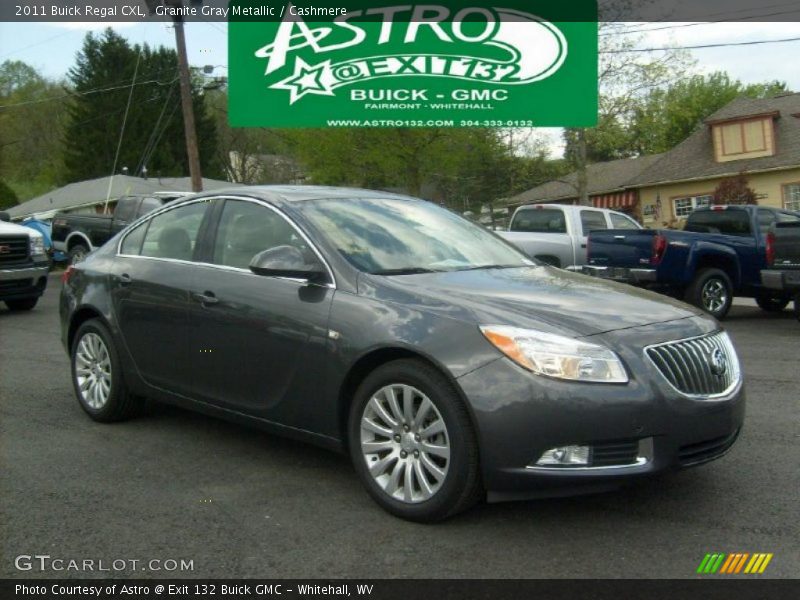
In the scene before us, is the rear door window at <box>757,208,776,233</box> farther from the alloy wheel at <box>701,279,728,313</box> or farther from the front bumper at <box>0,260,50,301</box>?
the front bumper at <box>0,260,50,301</box>

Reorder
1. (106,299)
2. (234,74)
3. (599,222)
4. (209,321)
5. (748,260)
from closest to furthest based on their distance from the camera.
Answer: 1. (209,321)
2. (106,299)
3. (748,260)
4. (599,222)
5. (234,74)

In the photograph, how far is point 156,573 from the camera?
3506mm

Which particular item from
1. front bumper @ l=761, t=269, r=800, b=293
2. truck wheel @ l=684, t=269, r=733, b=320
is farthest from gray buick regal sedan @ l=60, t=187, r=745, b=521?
truck wheel @ l=684, t=269, r=733, b=320

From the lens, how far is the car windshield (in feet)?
15.4

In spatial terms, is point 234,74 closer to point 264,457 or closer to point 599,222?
point 599,222

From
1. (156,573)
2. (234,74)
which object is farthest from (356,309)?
(234,74)

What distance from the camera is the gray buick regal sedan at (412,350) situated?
3715 millimetres

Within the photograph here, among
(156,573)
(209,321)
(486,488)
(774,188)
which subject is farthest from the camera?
(774,188)

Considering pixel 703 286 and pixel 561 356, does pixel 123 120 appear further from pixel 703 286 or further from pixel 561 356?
pixel 561 356

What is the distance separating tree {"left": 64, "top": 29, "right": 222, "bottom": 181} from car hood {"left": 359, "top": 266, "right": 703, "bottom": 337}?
52559 millimetres

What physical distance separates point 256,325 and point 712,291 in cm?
989

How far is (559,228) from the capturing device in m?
15.8

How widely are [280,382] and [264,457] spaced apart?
2.43ft

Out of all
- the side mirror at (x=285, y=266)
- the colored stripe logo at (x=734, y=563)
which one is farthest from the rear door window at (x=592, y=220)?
the colored stripe logo at (x=734, y=563)
